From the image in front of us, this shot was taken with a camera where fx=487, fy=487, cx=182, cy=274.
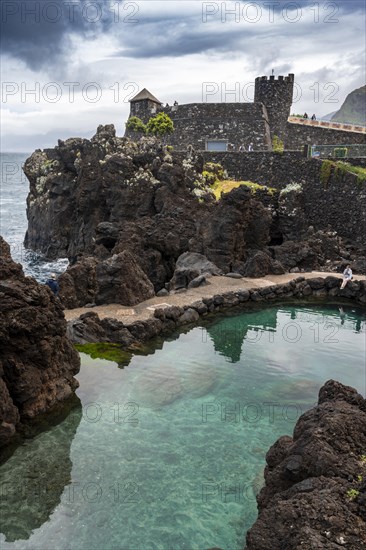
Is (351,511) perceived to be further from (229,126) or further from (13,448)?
(229,126)

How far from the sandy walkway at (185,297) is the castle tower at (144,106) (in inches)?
1363

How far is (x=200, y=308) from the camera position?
2762 cm

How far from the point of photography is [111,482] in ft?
41.9

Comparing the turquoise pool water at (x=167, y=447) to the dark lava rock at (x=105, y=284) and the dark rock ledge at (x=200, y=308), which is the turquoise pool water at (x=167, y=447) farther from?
the dark lava rock at (x=105, y=284)

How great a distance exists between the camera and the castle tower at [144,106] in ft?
200

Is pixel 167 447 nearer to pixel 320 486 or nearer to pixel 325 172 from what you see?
pixel 320 486

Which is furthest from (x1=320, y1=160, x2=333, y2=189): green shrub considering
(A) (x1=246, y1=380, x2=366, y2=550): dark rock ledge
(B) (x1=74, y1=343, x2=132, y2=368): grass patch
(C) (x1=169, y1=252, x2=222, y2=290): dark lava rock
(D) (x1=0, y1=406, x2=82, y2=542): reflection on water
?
(D) (x1=0, y1=406, x2=82, y2=542): reflection on water

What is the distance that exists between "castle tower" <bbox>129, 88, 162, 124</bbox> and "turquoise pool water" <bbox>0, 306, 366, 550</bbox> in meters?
43.6

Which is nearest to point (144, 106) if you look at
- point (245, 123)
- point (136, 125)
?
point (136, 125)

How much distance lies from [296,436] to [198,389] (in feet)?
23.9

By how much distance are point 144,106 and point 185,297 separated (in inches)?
1577

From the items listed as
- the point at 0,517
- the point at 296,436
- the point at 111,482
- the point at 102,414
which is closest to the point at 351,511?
the point at 296,436

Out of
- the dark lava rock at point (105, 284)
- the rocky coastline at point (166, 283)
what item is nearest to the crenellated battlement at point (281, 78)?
the rocky coastline at point (166, 283)

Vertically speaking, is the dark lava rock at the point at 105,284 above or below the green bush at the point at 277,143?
below
